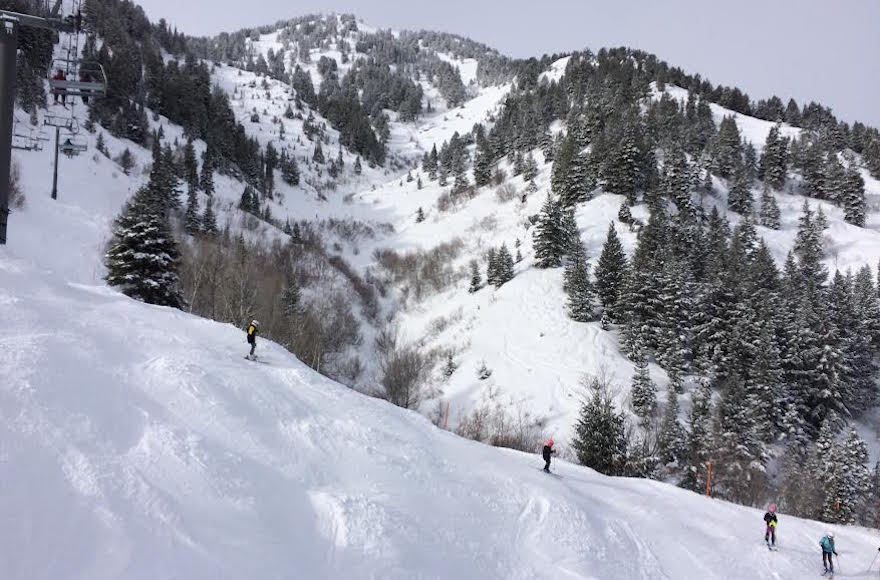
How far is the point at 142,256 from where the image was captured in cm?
2595

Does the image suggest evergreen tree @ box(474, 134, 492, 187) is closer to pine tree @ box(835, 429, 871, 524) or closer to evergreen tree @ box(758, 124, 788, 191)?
evergreen tree @ box(758, 124, 788, 191)

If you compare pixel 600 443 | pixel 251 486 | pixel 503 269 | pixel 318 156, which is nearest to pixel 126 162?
pixel 503 269

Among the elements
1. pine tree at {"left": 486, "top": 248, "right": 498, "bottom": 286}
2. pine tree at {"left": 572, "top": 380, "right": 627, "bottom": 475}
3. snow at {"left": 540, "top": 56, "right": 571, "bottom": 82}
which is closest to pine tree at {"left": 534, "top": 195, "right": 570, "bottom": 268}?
pine tree at {"left": 486, "top": 248, "right": 498, "bottom": 286}

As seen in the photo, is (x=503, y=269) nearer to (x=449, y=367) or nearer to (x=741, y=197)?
(x=449, y=367)

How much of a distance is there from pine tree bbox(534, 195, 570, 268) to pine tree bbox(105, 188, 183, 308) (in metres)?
38.0

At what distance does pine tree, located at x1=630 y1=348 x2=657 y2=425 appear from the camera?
3558 cm

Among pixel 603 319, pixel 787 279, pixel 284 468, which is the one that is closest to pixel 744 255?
pixel 787 279

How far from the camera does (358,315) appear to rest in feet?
200

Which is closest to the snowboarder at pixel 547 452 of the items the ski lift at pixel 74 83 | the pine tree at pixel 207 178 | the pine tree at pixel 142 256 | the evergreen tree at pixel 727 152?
the ski lift at pixel 74 83

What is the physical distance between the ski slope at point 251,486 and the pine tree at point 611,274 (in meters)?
29.7

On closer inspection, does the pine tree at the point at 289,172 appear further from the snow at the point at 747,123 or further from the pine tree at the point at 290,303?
the snow at the point at 747,123

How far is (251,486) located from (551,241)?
47607mm

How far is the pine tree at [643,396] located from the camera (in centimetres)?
3558

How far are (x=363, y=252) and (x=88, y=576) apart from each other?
7438 cm
